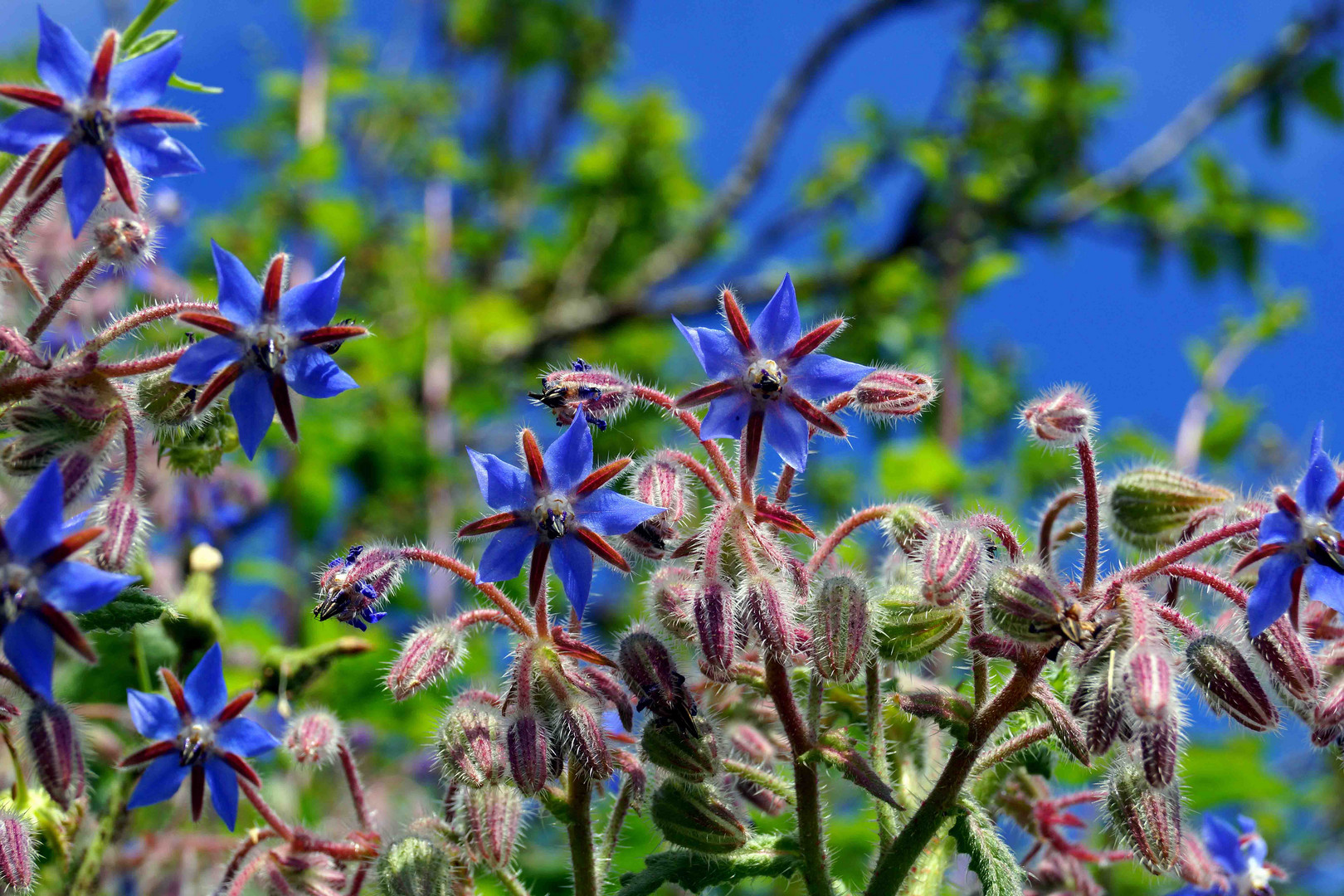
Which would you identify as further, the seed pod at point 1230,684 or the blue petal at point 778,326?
the blue petal at point 778,326

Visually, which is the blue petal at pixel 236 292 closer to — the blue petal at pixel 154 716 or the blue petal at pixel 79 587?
the blue petal at pixel 79 587

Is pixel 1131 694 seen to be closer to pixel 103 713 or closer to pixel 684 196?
pixel 103 713

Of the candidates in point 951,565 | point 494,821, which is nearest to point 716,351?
point 951,565

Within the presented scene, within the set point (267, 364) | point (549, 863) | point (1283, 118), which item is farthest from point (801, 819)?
point (1283, 118)

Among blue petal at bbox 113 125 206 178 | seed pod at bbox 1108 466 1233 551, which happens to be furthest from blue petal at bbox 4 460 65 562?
seed pod at bbox 1108 466 1233 551

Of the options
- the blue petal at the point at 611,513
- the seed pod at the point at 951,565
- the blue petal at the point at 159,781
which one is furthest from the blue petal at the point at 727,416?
the blue petal at the point at 159,781

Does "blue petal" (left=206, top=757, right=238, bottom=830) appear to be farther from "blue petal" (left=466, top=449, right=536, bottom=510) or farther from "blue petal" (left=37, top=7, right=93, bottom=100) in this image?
"blue petal" (left=37, top=7, right=93, bottom=100)

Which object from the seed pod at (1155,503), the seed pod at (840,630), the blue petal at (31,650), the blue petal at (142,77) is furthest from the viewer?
the seed pod at (1155,503)
